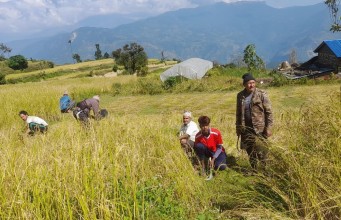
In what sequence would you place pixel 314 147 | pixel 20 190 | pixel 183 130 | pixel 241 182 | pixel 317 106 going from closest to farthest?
1. pixel 20 190
2. pixel 314 147
3. pixel 317 106
4. pixel 241 182
5. pixel 183 130

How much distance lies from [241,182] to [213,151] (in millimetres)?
1089

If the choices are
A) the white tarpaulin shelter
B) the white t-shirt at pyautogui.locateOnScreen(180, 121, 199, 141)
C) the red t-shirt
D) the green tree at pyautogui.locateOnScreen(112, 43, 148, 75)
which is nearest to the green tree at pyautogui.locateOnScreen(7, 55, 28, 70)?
the green tree at pyautogui.locateOnScreen(112, 43, 148, 75)

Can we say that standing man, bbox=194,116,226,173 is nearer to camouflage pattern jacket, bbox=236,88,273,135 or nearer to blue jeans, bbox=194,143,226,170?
blue jeans, bbox=194,143,226,170

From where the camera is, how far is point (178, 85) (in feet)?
76.2

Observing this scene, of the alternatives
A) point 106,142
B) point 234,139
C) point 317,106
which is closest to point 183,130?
point 234,139

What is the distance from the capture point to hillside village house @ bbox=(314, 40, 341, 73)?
30294 mm

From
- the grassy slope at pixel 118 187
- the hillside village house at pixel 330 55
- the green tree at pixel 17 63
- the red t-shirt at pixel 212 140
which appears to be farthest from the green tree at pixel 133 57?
the grassy slope at pixel 118 187

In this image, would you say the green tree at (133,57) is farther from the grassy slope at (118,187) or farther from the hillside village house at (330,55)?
the grassy slope at (118,187)

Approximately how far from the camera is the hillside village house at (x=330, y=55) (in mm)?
30294

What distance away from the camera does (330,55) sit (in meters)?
31.9

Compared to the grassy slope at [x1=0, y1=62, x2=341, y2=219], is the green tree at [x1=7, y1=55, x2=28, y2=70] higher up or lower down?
higher up

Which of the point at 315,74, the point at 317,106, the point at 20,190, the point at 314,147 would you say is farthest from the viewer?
the point at 315,74

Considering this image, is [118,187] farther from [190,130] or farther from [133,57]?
[133,57]

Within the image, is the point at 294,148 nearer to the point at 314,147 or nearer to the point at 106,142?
the point at 314,147
